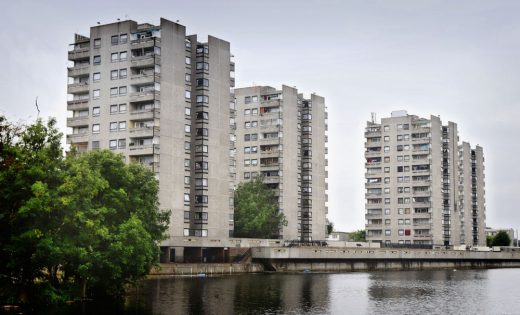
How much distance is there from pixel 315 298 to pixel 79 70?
284 feet

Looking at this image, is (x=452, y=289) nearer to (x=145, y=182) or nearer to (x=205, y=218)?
(x=145, y=182)

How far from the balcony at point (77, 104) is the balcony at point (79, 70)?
553 cm

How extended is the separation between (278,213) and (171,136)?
4741 cm

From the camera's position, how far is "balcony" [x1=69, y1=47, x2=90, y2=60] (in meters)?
155

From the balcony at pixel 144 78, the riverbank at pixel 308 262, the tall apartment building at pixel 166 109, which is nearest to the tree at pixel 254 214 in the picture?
the tall apartment building at pixel 166 109

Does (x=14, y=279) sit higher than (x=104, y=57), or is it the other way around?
(x=104, y=57)

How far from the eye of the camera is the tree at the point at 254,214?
16962 centimetres

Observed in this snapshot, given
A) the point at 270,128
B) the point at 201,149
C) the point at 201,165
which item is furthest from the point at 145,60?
the point at 270,128

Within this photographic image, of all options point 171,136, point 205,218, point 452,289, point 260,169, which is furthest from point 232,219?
point 452,289

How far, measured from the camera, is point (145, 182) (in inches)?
3999

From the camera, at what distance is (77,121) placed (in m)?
154

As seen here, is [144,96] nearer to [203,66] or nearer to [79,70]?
[203,66]

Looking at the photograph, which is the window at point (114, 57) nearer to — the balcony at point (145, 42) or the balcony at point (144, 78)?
the balcony at point (145, 42)

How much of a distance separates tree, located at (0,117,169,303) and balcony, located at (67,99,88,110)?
75.7 m
